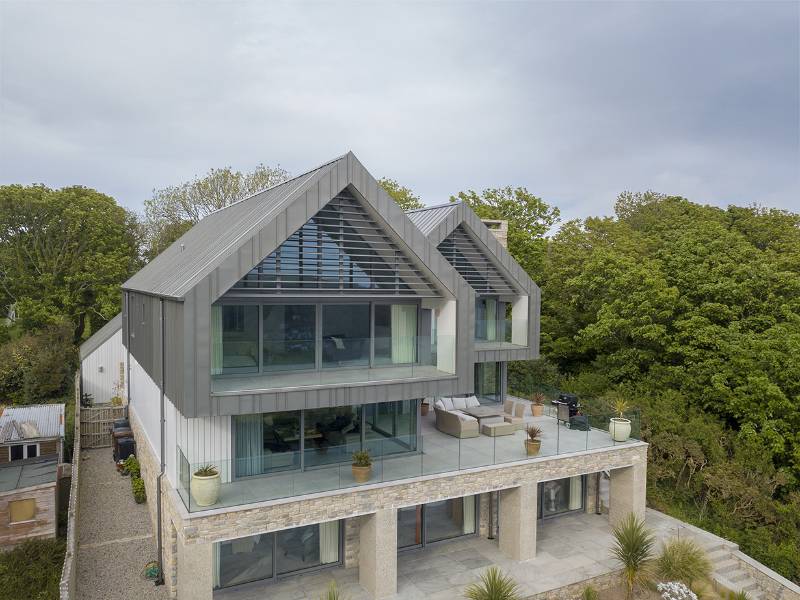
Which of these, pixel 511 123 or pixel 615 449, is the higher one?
pixel 511 123

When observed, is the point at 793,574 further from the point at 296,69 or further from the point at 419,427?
the point at 296,69

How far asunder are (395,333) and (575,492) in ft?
29.1

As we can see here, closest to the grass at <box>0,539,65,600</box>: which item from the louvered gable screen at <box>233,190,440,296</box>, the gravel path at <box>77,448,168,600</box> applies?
the gravel path at <box>77,448,168,600</box>

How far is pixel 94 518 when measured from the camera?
18.0 meters

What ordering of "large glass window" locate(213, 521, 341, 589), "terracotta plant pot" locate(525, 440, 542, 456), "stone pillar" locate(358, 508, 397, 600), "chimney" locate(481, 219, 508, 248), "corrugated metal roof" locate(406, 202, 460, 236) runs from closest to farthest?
"stone pillar" locate(358, 508, 397, 600)
"large glass window" locate(213, 521, 341, 589)
"terracotta plant pot" locate(525, 440, 542, 456)
"corrugated metal roof" locate(406, 202, 460, 236)
"chimney" locate(481, 219, 508, 248)

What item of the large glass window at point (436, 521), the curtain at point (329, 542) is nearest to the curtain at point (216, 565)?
the curtain at point (329, 542)

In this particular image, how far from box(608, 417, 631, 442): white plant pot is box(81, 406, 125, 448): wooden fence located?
21464 millimetres

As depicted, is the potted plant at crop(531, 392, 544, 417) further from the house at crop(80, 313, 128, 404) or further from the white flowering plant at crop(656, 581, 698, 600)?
the house at crop(80, 313, 128, 404)

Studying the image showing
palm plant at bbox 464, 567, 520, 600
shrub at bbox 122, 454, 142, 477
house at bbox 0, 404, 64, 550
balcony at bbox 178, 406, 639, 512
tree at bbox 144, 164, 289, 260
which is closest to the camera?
palm plant at bbox 464, 567, 520, 600

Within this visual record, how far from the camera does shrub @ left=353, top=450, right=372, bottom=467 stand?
46.2 feet

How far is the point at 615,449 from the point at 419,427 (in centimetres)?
634

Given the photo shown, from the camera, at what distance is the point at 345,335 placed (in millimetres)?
16016

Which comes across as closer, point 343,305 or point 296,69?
point 343,305

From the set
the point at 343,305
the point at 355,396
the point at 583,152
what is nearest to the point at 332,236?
the point at 343,305
